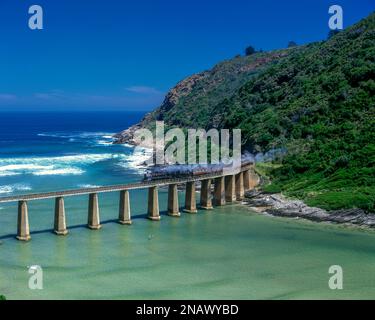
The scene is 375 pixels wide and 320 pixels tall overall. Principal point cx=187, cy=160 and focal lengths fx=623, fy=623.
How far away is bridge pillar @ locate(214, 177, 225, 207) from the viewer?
76.8 m

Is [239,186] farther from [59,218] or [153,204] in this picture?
[59,218]

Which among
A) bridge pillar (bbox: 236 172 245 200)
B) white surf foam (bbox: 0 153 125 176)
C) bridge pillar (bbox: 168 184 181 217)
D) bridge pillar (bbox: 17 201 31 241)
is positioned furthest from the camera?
white surf foam (bbox: 0 153 125 176)

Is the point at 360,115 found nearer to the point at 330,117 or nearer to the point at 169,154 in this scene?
the point at 330,117

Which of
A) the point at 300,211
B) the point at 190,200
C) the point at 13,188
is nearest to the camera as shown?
the point at 300,211

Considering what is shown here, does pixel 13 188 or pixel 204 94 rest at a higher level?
pixel 204 94

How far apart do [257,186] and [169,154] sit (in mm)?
39016

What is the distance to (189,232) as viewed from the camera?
6256 centimetres

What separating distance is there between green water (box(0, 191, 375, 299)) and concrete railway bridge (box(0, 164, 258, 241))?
50.4 inches

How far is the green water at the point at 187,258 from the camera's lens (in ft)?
146

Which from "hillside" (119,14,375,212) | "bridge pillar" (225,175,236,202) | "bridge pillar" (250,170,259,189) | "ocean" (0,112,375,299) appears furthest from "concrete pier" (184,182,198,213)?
"bridge pillar" (250,170,259,189)

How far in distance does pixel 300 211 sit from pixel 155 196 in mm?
16758

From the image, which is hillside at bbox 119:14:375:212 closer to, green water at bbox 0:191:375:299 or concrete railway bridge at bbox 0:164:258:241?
concrete railway bridge at bbox 0:164:258:241

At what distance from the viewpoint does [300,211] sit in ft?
232

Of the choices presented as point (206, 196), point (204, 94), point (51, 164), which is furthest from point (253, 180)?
point (204, 94)
